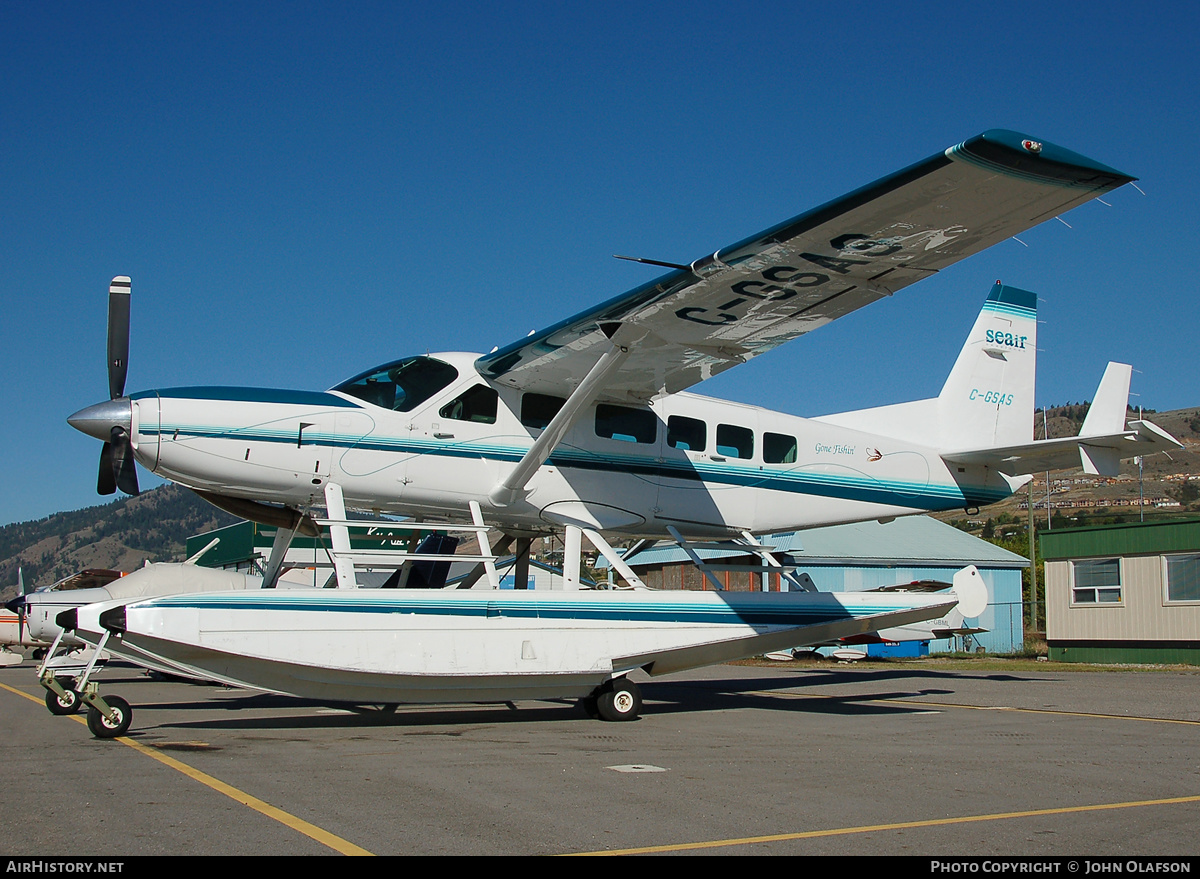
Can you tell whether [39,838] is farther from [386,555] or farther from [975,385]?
[975,385]

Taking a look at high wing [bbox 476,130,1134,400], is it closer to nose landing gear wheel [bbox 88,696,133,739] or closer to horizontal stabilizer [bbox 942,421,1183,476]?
horizontal stabilizer [bbox 942,421,1183,476]

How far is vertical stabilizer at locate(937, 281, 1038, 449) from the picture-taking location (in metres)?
14.4

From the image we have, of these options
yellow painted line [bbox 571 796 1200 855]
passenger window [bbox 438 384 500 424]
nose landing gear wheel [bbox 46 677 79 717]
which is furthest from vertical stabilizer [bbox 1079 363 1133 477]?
nose landing gear wheel [bbox 46 677 79 717]

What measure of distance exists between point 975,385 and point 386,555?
924 centimetres

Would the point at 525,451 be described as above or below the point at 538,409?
below

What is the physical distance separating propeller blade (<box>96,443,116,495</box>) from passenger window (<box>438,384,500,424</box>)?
355 cm

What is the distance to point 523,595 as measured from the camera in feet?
33.8

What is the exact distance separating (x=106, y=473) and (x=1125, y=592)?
942 inches

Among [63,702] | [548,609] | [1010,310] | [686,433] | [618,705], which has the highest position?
[1010,310]

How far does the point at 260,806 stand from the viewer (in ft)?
18.0

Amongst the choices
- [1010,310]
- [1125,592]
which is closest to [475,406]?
[1010,310]

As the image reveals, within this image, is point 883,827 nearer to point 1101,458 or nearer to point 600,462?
point 600,462

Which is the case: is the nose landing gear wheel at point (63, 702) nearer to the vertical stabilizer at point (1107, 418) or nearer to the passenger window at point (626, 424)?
the passenger window at point (626, 424)

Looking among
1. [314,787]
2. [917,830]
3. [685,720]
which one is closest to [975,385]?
[685,720]
